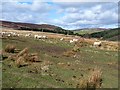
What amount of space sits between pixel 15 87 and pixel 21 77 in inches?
84.4

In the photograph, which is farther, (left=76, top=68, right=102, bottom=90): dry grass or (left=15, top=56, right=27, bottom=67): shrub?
(left=15, top=56, right=27, bottom=67): shrub

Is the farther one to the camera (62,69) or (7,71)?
(62,69)

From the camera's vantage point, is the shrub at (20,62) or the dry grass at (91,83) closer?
the dry grass at (91,83)

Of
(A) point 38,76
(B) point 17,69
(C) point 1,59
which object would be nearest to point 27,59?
(C) point 1,59

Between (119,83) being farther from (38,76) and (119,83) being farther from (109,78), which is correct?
(38,76)

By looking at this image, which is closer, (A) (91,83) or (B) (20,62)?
(A) (91,83)

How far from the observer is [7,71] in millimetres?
17578

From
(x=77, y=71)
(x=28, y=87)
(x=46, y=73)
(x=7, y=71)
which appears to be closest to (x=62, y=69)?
(x=77, y=71)

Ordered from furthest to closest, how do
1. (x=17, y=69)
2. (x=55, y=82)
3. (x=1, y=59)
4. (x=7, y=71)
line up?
(x=1, y=59) → (x=17, y=69) → (x=7, y=71) → (x=55, y=82)

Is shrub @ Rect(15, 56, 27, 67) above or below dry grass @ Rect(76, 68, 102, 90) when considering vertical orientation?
above

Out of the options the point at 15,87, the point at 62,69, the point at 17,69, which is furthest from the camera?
the point at 62,69

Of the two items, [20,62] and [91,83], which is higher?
[20,62]

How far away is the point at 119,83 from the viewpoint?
1761 cm

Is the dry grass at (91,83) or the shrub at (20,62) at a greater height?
the shrub at (20,62)
